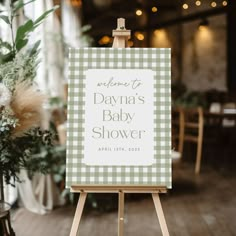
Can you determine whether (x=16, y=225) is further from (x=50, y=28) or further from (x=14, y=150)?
(x=50, y=28)

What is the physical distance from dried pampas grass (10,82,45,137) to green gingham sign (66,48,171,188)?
0.98ft

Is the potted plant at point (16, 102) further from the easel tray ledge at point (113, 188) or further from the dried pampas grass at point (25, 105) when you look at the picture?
the easel tray ledge at point (113, 188)

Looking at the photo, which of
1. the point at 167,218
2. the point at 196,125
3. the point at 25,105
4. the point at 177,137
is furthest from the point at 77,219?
the point at 177,137

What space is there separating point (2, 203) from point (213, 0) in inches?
207

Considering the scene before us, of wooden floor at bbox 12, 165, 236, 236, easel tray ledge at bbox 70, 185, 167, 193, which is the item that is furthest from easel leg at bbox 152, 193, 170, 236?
wooden floor at bbox 12, 165, 236, 236

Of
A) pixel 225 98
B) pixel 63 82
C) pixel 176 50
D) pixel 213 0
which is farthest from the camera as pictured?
pixel 176 50

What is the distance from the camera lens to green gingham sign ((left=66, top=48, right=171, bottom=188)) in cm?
225

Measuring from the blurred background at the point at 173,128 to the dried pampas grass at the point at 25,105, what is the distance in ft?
1.43

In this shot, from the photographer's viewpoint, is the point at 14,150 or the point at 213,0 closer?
the point at 14,150

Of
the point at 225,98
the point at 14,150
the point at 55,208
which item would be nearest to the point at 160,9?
the point at 225,98

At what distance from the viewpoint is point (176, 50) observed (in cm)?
1067

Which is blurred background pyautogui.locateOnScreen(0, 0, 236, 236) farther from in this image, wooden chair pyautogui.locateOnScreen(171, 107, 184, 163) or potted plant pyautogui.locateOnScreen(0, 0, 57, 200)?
potted plant pyautogui.locateOnScreen(0, 0, 57, 200)

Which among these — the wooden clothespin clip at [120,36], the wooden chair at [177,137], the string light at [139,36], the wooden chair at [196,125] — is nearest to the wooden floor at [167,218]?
the wooden chair at [177,137]

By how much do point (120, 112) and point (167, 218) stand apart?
176cm
